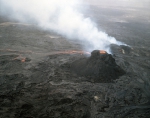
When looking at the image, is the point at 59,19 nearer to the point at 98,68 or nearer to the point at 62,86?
the point at 98,68

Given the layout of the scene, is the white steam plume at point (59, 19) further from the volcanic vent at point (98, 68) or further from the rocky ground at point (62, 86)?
the volcanic vent at point (98, 68)

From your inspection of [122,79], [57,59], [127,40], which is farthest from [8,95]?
[127,40]

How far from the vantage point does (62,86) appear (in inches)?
671

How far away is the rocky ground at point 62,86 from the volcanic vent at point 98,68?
51cm

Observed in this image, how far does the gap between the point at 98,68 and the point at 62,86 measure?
5.14 metres

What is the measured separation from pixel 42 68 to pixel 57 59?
3.32 metres

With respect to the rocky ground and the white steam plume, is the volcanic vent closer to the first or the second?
the rocky ground

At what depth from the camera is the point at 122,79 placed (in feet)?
64.2

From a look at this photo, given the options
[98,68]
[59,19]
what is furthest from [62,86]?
[59,19]

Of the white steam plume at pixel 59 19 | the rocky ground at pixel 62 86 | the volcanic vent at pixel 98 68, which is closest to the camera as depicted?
the rocky ground at pixel 62 86

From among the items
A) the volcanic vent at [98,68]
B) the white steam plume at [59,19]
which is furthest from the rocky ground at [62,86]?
the white steam plume at [59,19]

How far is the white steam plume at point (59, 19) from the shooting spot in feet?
107

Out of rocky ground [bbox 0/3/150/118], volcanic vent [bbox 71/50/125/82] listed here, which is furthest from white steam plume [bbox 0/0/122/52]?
volcanic vent [bbox 71/50/125/82]

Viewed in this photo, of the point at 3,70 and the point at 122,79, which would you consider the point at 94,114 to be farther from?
the point at 3,70
